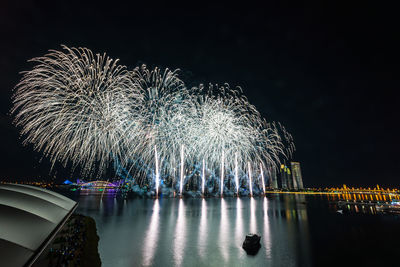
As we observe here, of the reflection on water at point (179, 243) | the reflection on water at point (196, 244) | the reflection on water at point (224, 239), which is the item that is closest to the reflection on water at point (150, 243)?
the reflection on water at point (196, 244)

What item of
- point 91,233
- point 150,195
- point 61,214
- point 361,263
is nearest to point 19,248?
point 61,214

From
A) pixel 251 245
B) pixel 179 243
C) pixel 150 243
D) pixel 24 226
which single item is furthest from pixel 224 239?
pixel 24 226

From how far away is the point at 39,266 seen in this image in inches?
565

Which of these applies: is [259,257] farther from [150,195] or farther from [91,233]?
[150,195]

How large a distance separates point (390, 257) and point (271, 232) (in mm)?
12119

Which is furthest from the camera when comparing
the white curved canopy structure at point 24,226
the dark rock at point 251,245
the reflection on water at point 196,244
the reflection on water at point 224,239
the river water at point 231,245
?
the dark rock at point 251,245

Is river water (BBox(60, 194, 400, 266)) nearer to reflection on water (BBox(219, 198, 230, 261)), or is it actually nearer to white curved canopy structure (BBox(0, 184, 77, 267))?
reflection on water (BBox(219, 198, 230, 261))

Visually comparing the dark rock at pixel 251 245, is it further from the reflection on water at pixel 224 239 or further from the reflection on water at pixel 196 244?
the reflection on water at pixel 224 239

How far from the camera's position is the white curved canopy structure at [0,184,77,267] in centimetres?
1099

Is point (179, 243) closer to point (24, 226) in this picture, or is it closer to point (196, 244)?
point (196, 244)

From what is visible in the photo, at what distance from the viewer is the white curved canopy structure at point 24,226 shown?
11.0 meters

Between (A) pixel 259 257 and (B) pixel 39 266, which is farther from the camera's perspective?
(A) pixel 259 257

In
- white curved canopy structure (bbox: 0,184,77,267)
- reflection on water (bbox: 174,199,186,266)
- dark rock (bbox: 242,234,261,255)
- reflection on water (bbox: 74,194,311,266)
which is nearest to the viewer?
white curved canopy structure (bbox: 0,184,77,267)

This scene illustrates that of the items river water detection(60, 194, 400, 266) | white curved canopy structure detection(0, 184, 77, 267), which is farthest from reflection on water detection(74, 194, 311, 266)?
white curved canopy structure detection(0, 184, 77, 267)
